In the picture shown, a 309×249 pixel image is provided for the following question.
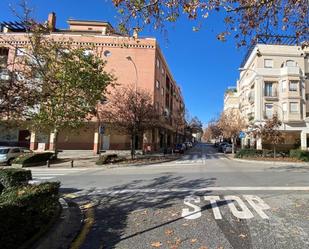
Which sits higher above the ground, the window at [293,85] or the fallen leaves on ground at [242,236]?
the window at [293,85]

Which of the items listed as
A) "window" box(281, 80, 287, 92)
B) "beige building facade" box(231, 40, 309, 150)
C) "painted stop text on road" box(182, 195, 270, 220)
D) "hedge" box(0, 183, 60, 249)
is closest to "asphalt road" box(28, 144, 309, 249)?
"painted stop text on road" box(182, 195, 270, 220)

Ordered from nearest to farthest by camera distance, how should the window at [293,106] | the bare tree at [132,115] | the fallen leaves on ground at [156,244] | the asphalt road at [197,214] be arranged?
the fallen leaves on ground at [156,244]
the asphalt road at [197,214]
the bare tree at [132,115]
the window at [293,106]

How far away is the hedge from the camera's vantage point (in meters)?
4.27

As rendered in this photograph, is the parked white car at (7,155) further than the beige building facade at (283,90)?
No

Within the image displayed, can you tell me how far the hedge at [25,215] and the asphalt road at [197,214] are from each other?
99cm

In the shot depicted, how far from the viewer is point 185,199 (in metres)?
8.85

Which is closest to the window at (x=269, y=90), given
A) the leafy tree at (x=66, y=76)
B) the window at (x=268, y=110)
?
the window at (x=268, y=110)

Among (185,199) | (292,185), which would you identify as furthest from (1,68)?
(292,185)

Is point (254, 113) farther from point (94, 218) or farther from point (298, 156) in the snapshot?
point (94, 218)

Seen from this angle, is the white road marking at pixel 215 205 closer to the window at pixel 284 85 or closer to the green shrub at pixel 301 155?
the green shrub at pixel 301 155

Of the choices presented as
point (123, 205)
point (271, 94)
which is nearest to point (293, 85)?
point (271, 94)

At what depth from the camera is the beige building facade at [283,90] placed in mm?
36656

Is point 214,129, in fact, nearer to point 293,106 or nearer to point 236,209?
point 293,106

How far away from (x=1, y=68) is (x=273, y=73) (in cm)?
3789
